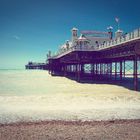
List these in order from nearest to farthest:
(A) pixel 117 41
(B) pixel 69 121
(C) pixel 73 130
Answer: (C) pixel 73 130, (B) pixel 69 121, (A) pixel 117 41

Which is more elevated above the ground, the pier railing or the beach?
the pier railing

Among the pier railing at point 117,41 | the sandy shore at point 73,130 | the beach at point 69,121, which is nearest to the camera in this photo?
the sandy shore at point 73,130

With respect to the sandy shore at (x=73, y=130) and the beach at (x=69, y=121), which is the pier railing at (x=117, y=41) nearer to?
the beach at (x=69, y=121)

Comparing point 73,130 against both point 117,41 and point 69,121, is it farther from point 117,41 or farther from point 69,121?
point 117,41

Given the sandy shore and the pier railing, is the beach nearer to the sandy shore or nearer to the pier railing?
the sandy shore

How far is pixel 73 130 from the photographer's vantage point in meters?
10.5

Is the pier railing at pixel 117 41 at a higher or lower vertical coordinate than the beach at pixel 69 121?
higher

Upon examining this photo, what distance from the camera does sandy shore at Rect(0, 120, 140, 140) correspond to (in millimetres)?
9477

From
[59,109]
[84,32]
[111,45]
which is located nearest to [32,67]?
[84,32]

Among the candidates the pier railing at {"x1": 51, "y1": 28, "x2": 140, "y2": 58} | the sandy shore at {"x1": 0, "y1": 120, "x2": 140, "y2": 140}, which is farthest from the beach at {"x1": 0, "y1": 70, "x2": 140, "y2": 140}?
the pier railing at {"x1": 51, "y1": 28, "x2": 140, "y2": 58}

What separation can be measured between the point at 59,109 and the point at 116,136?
578 cm

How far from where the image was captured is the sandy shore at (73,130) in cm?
948

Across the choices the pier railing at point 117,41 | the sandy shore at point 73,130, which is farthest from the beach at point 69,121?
the pier railing at point 117,41

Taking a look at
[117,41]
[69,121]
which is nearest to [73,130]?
[69,121]
